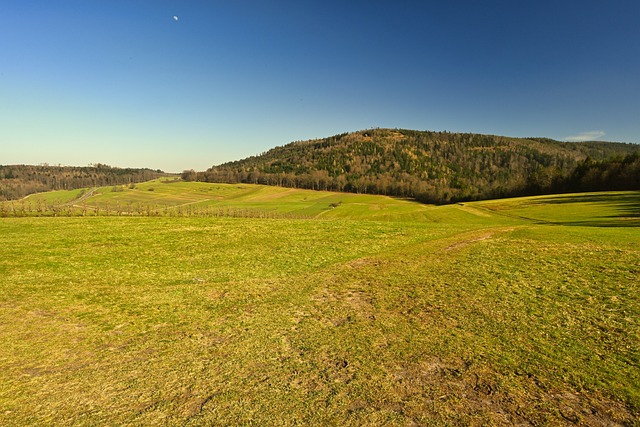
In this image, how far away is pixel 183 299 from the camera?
13.0 meters

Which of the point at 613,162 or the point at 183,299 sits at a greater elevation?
the point at 613,162

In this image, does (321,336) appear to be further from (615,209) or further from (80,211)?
(615,209)

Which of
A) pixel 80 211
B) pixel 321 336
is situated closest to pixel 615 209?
pixel 321 336

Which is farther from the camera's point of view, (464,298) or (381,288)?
(381,288)

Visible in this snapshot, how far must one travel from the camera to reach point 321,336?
934 cm

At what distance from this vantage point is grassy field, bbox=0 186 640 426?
6137 millimetres

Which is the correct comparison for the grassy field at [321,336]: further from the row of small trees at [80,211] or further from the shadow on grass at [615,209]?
the row of small trees at [80,211]

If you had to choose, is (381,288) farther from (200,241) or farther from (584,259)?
(200,241)

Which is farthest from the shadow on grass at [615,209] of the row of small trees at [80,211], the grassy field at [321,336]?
the row of small trees at [80,211]

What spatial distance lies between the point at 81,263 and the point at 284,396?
58.1 feet

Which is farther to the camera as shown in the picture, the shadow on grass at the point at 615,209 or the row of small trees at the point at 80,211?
the row of small trees at the point at 80,211

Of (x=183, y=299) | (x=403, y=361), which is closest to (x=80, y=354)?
(x=183, y=299)

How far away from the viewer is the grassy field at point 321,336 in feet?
20.1

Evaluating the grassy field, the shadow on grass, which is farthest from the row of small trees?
the shadow on grass
